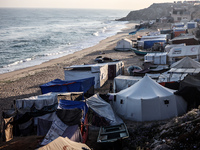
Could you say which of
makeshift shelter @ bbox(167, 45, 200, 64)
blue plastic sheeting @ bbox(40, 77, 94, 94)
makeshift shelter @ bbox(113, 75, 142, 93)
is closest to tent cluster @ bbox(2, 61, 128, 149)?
blue plastic sheeting @ bbox(40, 77, 94, 94)

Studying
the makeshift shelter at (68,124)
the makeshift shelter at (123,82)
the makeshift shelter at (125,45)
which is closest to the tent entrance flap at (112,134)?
the makeshift shelter at (68,124)

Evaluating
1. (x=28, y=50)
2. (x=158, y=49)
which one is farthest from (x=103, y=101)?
(x=28, y=50)

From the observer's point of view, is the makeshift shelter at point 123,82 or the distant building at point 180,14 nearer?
the makeshift shelter at point 123,82

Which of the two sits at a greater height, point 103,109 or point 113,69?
point 113,69

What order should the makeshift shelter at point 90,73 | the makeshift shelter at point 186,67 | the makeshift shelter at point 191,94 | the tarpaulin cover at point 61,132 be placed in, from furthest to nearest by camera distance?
the makeshift shelter at point 90,73
the makeshift shelter at point 186,67
the makeshift shelter at point 191,94
the tarpaulin cover at point 61,132

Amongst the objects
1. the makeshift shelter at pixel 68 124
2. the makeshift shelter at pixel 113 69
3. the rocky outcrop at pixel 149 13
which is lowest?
the makeshift shelter at pixel 68 124

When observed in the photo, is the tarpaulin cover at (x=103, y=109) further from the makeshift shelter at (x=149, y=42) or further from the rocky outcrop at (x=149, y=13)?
the rocky outcrop at (x=149, y=13)

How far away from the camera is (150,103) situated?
13.8m

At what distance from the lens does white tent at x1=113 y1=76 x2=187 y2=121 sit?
13844 millimetres

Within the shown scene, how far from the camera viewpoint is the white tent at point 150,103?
1384 centimetres

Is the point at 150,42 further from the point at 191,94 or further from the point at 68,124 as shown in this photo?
the point at 68,124

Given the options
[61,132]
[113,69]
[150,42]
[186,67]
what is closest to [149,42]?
[150,42]

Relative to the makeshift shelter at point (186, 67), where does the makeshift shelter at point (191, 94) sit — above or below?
below

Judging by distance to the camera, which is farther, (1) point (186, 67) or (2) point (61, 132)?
(1) point (186, 67)
